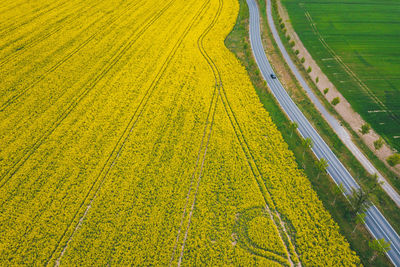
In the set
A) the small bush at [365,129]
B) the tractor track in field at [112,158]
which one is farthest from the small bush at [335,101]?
the tractor track in field at [112,158]

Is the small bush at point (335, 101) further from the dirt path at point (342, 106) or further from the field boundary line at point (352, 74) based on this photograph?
the field boundary line at point (352, 74)

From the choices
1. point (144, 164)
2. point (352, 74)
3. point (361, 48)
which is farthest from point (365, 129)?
point (144, 164)

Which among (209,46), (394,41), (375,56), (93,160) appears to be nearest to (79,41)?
(209,46)

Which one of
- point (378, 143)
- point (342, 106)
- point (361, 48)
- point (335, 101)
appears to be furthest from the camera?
point (361, 48)

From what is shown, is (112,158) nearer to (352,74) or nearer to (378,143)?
(378,143)

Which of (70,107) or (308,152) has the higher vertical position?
(70,107)

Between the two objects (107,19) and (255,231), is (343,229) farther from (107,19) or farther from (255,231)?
(107,19)

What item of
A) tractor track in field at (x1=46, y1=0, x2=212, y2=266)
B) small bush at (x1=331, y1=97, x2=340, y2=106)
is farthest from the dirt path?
tractor track in field at (x1=46, y1=0, x2=212, y2=266)
